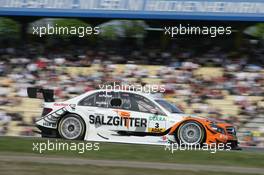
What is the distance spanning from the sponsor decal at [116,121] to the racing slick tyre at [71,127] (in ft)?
0.94

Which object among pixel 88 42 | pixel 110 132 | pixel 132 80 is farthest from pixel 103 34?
pixel 110 132

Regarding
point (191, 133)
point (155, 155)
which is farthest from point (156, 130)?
point (155, 155)

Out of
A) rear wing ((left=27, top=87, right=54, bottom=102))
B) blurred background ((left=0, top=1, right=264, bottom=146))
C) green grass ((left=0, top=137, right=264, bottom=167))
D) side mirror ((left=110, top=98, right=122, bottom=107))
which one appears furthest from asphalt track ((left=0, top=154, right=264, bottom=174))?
blurred background ((left=0, top=1, right=264, bottom=146))

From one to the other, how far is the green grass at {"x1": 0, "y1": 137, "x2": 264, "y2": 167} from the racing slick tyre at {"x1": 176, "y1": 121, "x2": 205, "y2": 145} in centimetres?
109

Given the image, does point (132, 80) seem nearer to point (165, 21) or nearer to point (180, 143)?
point (165, 21)

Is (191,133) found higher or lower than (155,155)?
higher

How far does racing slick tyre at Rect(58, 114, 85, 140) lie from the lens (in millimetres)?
13672

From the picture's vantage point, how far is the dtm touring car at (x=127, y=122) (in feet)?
43.6

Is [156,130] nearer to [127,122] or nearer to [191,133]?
[127,122]

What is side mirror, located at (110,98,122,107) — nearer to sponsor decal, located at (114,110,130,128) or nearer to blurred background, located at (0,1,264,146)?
sponsor decal, located at (114,110,130,128)

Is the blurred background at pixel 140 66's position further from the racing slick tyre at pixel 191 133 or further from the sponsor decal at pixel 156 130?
the sponsor decal at pixel 156 130

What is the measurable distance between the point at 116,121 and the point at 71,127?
1.09 m

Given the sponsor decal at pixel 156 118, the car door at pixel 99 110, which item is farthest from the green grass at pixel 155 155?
the car door at pixel 99 110

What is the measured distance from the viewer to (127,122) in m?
13.6
